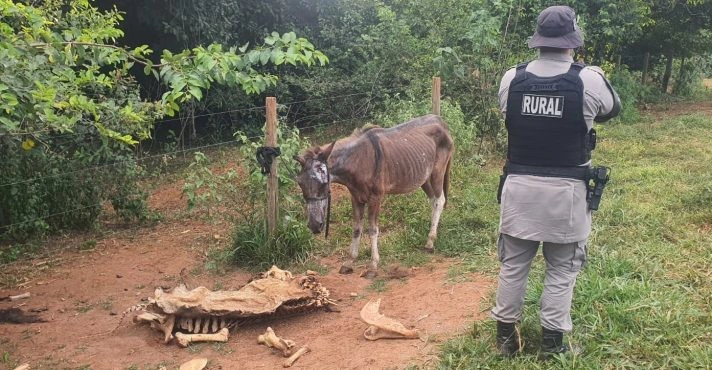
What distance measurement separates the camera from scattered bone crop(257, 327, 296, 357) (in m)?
4.17

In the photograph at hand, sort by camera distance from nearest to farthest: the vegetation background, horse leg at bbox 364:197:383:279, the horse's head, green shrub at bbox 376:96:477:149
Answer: the vegetation background → the horse's head → horse leg at bbox 364:197:383:279 → green shrub at bbox 376:96:477:149

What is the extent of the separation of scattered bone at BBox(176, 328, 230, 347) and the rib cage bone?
0.08 m

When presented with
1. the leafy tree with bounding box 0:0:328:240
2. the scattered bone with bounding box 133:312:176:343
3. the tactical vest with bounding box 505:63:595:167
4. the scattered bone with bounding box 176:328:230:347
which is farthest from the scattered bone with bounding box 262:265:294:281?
the tactical vest with bounding box 505:63:595:167

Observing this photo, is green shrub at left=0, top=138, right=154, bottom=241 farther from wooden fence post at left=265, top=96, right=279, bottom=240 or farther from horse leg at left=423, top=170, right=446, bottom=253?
horse leg at left=423, top=170, right=446, bottom=253

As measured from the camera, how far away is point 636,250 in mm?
5121

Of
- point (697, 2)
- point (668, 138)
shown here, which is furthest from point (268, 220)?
A: point (697, 2)

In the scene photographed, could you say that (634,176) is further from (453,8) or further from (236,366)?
(236,366)

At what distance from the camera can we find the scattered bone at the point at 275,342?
13.7ft

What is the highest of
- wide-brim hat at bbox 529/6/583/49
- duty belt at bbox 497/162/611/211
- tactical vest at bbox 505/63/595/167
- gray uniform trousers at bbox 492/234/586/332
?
wide-brim hat at bbox 529/6/583/49

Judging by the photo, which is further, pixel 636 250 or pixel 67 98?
pixel 636 250

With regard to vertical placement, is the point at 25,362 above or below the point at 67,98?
below

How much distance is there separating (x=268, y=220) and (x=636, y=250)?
3468mm

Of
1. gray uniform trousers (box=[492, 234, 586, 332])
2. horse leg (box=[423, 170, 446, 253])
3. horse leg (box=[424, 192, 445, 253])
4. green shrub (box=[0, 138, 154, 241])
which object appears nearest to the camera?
gray uniform trousers (box=[492, 234, 586, 332])

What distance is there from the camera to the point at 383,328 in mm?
4164
